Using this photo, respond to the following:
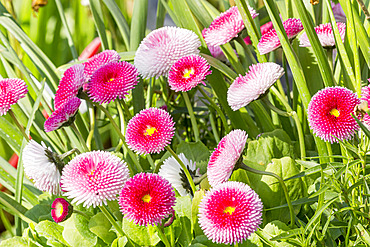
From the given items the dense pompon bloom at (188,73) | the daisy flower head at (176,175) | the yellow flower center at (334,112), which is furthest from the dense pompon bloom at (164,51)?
the yellow flower center at (334,112)

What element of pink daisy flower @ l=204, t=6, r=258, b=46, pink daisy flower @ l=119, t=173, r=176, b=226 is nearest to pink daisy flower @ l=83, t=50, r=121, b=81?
pink daisy flower @ l=204, t=6, r=258, b=46

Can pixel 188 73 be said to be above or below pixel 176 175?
above

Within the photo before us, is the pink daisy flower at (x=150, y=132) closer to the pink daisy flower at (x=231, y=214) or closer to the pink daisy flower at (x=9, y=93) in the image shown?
the pink daisy flower at (x=231, y=214)

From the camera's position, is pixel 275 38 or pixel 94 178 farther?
pixel 275 38

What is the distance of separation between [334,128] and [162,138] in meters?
0.21

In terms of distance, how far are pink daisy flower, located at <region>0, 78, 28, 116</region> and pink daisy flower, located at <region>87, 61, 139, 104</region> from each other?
4.3 inches

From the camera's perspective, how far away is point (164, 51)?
26.9 inches

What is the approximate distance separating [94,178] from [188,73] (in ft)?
0.74

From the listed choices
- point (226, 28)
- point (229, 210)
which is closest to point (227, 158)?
point (229, 210)

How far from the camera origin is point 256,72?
60 cm

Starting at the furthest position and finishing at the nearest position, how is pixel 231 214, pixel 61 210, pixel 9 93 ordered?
pixel 9 93 → pixel 61 210 → pixel 231 214

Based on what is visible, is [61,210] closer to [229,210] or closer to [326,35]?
[229,210]

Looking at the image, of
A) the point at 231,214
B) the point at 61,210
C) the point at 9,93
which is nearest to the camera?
the point at 231,214

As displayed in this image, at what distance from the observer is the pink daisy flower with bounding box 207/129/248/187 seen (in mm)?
510
